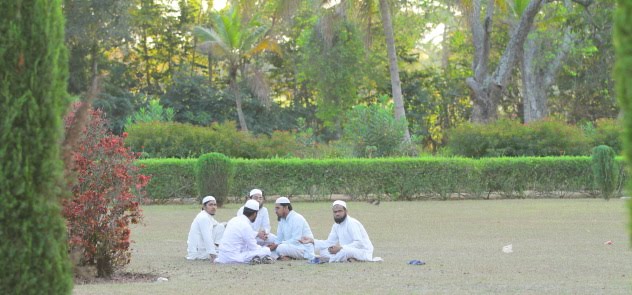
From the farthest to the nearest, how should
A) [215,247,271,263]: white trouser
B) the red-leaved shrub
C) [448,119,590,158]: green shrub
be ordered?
[448,119,590,158]: green shrub, [215,247,271,263]: white trouser, the red-leaved shrub

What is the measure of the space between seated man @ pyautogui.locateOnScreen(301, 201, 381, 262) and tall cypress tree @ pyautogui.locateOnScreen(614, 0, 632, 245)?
844cm

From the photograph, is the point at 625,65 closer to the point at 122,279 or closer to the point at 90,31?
the point at 122,279

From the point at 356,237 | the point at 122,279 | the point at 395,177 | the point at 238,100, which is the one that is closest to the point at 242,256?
the point at 356,237

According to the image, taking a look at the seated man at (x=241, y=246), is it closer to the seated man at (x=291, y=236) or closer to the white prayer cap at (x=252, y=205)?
the white prayer cap at (x=252, y=205)

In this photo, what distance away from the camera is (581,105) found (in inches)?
1805

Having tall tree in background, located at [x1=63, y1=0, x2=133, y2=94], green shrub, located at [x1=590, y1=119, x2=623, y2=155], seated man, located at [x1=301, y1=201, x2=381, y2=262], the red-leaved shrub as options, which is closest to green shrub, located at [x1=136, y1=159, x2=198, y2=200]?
seated man, located at [x1=301, y1=201, x2=381, y2=262]

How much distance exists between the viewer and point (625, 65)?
384 centimetres

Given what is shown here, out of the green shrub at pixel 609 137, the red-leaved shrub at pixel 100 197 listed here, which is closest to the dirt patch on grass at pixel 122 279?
the red-leaved shrub at pixel 100 197

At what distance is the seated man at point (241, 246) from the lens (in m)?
12.3

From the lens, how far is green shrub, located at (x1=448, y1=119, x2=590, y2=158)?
28812 millimetres

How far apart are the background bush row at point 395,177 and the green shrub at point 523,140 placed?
11.1 feet

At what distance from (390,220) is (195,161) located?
23.6ft

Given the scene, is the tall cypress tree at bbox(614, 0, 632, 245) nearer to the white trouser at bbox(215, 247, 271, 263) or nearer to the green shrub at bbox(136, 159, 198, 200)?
the white trouser at bbox(215, 247, 271, 263)

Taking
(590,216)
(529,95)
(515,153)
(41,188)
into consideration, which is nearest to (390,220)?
(590,216)
